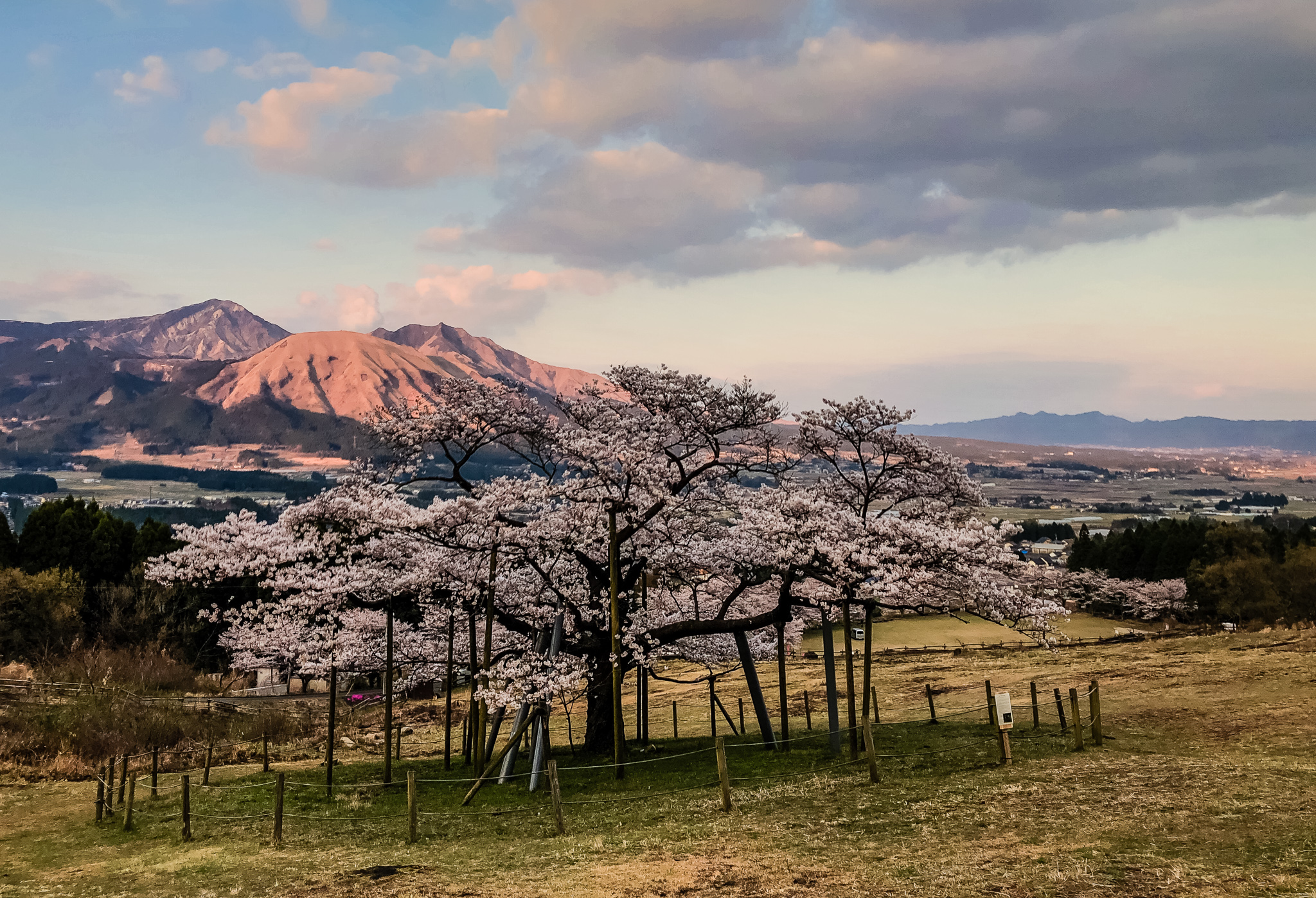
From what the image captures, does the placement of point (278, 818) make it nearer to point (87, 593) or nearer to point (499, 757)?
point (499, 757)

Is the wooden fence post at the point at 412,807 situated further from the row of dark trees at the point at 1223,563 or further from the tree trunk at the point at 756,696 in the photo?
the row of dark trees at the point at 1223,563

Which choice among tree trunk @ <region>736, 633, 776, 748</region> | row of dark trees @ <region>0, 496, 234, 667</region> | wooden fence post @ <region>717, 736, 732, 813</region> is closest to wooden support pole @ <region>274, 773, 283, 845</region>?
wooden fence post @ <region>717, 736, 732, 813</region>

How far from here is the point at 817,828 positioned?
1573 centimetres

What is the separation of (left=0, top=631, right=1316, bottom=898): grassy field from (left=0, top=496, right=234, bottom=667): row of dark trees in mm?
31851

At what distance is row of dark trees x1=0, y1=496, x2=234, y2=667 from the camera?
172 feet

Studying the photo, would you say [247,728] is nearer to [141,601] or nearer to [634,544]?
[141,601]

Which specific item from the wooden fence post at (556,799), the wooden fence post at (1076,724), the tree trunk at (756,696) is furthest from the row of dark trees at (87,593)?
the wooden fence post at (1076,724)

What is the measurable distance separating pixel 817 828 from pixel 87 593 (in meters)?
64.8

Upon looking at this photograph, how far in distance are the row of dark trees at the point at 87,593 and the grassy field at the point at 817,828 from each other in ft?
104

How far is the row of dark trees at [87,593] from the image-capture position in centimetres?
5234

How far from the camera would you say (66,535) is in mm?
62719

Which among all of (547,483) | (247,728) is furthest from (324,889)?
(247,728)

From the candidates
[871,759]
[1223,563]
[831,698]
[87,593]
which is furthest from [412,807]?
[1223,563]

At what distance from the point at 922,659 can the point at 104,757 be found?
168 feet
